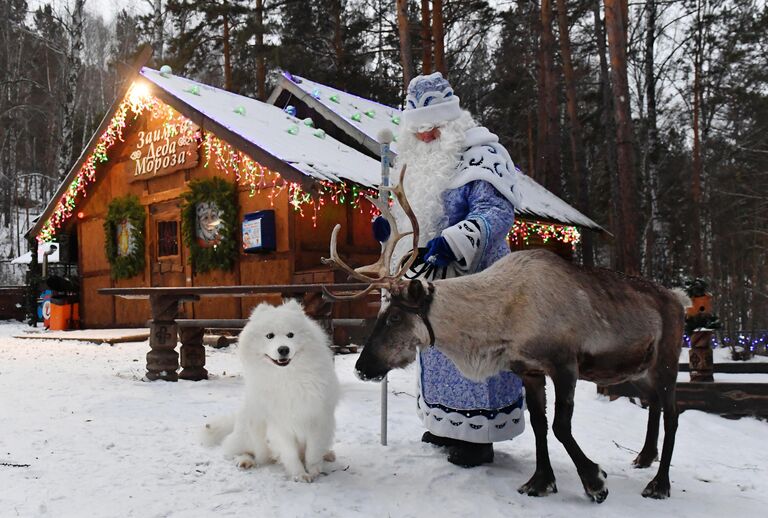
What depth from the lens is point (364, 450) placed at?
3893 mm

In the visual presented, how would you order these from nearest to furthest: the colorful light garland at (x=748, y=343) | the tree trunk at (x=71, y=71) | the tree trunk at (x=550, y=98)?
the colorful light garland at (x=748, y=343) < the tree trunk at (x=550, y=98) < the tree trunk at (x=71, y=71)

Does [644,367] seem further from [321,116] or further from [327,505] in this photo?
[321,116]

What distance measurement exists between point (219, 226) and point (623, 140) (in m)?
6.99

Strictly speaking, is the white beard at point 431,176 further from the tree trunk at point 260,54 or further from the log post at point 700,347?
the tree trunk at point 260,54

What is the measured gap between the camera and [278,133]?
10.9m

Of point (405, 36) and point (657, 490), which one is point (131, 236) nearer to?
point (405, 36)

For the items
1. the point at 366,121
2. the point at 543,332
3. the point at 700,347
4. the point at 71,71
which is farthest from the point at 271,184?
the point at 71,71

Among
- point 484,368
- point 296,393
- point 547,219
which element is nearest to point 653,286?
point 484,368

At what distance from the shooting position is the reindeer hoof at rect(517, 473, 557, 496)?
2932 millimetres

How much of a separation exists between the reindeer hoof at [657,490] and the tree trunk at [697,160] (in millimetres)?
12968

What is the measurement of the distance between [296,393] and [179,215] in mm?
9939

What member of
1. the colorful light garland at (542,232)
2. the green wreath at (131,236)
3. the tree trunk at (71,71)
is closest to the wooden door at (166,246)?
the green wreath at (131,236)

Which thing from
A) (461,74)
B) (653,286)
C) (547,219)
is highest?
Result: (461,74)

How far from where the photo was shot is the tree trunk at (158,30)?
2017 cm
